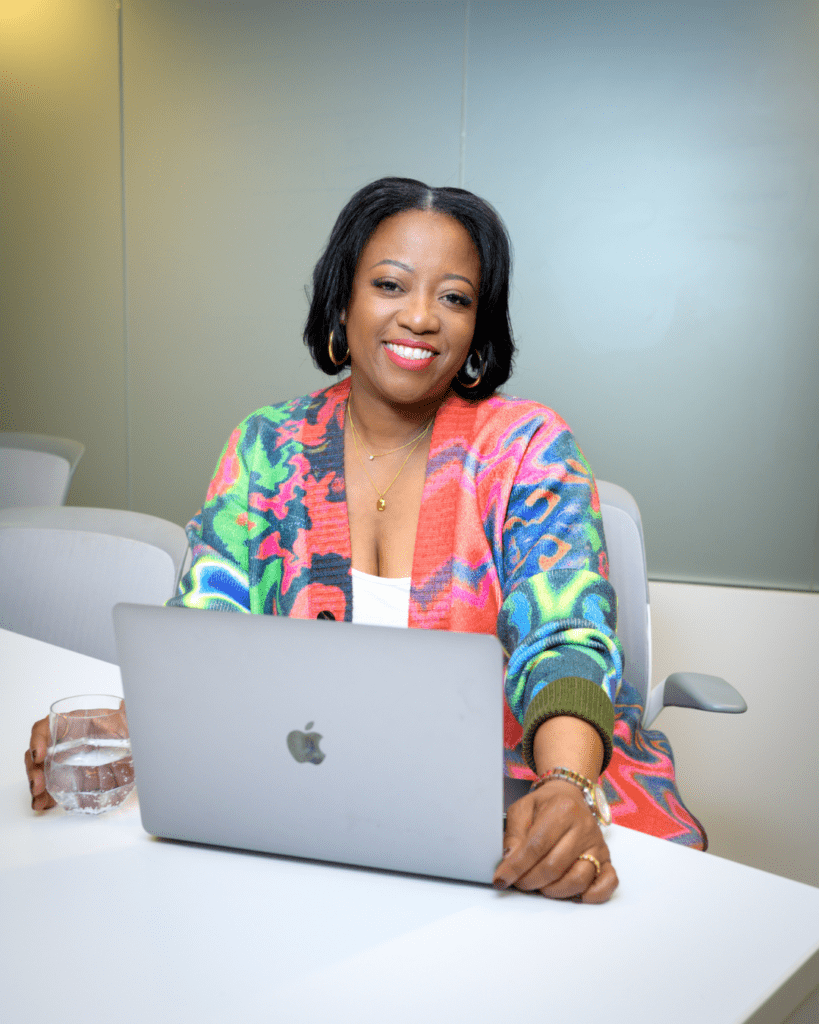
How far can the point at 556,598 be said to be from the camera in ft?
4.06

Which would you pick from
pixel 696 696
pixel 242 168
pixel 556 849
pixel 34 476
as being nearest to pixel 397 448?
pixel 696 696

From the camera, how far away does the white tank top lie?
1.48 m

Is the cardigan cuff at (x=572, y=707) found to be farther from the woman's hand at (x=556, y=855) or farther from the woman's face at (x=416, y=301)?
the woman's face at (x=416, y=301)

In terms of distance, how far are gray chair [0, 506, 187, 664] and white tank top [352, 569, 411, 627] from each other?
1.57ft

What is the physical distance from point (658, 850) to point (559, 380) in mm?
2359

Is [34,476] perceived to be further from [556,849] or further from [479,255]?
[556,849]

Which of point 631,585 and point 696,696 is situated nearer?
point 696,696

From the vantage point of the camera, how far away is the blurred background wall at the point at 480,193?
2842 millimetres

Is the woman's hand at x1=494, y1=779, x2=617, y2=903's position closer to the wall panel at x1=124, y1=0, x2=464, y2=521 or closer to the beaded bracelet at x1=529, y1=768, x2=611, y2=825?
the beaded bracelet at x1=529, y1=768, x2=611, y2=825

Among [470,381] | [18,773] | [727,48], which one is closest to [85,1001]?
[18,773]

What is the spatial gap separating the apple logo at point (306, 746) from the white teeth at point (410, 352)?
871mm

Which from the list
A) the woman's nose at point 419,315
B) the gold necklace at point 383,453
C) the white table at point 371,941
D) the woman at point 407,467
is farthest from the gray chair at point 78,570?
the white table at point 371,941

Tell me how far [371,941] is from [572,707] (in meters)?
0.38

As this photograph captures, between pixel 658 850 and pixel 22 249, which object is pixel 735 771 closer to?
pixel 658 850
